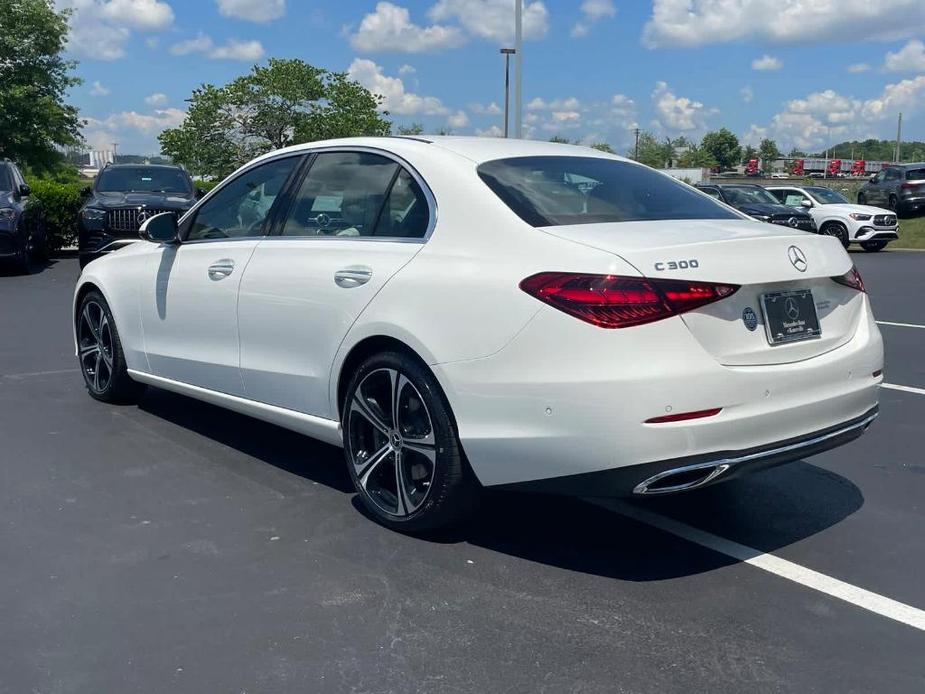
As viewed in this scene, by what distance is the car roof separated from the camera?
4262mm

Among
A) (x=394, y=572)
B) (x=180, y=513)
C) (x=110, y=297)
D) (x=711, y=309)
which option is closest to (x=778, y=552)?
(x=711, y=309)

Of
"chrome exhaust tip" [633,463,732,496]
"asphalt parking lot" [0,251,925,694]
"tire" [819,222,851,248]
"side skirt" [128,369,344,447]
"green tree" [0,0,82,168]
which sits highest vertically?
"green tree" [0,0,82,168]

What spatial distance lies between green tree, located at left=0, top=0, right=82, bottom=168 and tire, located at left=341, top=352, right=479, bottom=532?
3797 centimetres

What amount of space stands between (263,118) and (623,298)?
44.8 metres

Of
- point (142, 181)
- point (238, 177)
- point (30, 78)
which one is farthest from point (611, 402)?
point (30, 78)

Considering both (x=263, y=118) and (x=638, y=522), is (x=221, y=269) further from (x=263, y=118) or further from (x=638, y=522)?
(x=263, y=118)

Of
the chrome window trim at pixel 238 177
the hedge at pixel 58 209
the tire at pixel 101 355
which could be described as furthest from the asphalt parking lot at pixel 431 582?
the hedge at pixel 58 209

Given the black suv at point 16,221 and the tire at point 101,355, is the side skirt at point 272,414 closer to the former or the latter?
the tire at point 101,355

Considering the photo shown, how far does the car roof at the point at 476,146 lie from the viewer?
14.0 feet

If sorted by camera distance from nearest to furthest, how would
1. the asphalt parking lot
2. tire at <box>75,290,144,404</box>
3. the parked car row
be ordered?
the asphalt parking lot, tire at <box>75,290,144,404</box>, the parked car row

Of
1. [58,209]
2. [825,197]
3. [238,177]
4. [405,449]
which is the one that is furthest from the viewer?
[825,197]

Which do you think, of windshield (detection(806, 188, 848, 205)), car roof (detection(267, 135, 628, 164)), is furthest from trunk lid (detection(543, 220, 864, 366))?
windshield (detection(806, 188, 848, 205))

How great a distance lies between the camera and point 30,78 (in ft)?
125

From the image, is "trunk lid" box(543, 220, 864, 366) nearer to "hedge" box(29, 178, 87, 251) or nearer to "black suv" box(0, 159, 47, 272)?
"black suv" box(0, 159, 47, 272)
